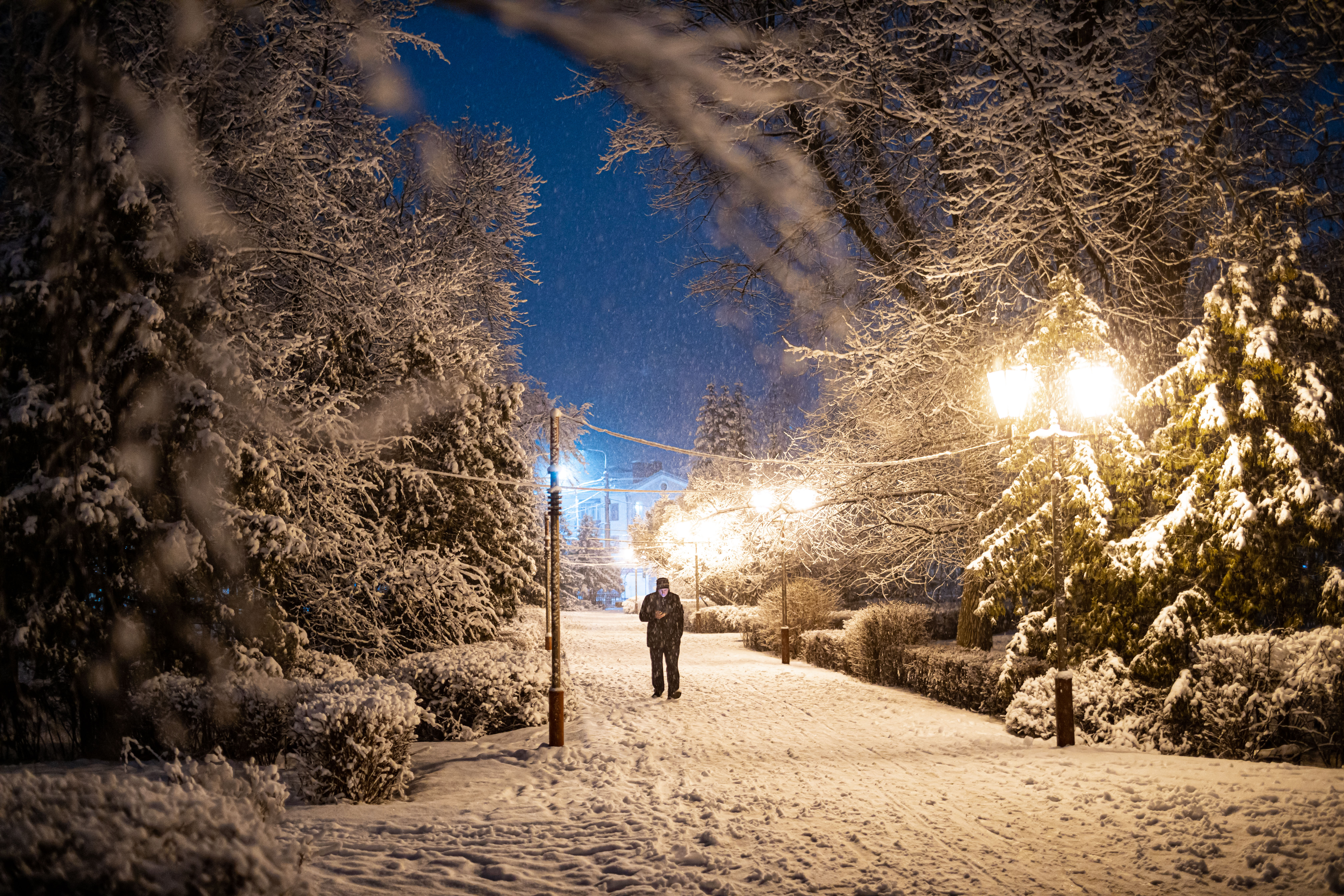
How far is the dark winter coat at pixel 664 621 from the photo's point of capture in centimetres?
1410

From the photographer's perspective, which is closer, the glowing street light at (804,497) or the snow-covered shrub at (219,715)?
the snow-covered shrub at (219,715)

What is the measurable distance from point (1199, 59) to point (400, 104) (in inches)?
451

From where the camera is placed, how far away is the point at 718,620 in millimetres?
33406

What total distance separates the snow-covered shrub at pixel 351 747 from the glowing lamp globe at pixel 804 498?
11034 mm

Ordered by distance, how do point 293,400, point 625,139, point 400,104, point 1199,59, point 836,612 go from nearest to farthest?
point 1199,59
point 293,400
point 400,104
point 625,139
point 836,612

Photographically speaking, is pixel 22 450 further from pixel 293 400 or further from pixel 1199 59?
pixel 1199 59

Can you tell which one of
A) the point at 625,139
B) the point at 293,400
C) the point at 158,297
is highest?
the point at 625,139

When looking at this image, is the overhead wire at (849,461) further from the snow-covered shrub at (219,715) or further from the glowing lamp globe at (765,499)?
the snow-covered shrub at (219,715)

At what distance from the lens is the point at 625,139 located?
1456 centimetres

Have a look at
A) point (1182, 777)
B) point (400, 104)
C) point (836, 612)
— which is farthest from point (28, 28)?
point (836, 612)

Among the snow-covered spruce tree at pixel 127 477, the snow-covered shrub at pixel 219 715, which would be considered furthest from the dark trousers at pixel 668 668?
the snow-covered shrub at pixel 219 715

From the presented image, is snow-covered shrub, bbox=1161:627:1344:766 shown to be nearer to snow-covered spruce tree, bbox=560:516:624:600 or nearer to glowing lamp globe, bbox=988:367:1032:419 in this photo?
glowing lamp globe, bbox=988:367:1032:419

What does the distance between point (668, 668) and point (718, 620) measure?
19775 mm

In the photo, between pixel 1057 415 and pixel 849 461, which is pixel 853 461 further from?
pixel 1057 415
